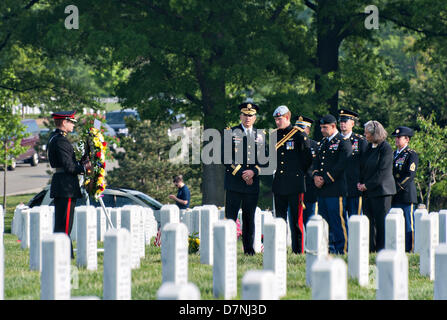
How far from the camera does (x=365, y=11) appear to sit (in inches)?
883

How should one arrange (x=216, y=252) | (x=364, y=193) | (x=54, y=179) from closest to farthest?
(x=216, y=252), (x=54, y=179), (x=364, y=193)

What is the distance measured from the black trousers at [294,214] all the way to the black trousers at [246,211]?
0.32 metres

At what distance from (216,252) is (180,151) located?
19.7 metres

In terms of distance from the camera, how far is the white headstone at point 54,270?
5457mm

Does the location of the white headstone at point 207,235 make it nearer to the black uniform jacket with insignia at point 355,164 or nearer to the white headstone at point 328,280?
the black uniform jacket with insignia at point 355,164

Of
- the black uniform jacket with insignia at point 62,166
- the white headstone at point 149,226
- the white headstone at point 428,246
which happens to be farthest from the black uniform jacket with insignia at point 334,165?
the white headstone at point 149,226

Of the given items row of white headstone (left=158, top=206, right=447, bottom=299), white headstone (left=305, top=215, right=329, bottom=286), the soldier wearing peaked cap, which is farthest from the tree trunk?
white headstone (left=305, top=215, right=329, bottom=286)

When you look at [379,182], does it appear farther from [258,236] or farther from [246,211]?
[258,236]

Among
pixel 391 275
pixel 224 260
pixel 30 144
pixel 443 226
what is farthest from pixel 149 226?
pixel 30 144

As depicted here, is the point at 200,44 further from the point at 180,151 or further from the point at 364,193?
the point at 364,193

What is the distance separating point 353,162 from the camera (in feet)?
36.9

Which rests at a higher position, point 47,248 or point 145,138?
point 145,138

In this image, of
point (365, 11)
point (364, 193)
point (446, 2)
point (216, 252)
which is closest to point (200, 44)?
point (365, 11)

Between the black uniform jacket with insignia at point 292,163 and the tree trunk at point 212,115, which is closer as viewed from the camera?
the black uniform jacket with insignia at point 292,163
